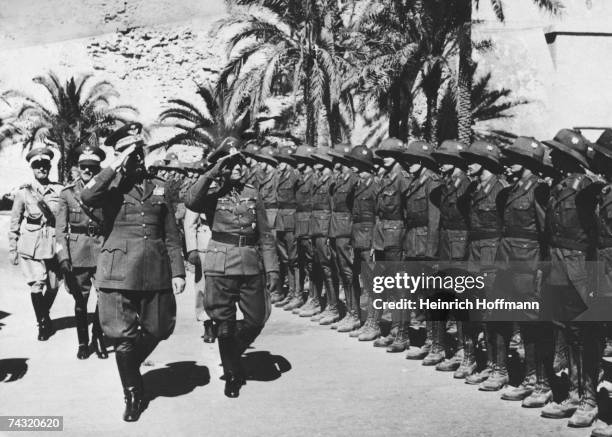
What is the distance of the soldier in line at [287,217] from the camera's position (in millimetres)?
11148

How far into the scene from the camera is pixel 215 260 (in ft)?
21.6

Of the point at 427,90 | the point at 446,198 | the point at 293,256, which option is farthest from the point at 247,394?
the point at 427,90

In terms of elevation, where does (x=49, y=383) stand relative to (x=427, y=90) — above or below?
below

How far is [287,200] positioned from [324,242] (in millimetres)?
1484

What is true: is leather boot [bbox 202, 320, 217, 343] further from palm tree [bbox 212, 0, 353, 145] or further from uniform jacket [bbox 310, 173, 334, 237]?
palm tree [bbox 212, 0, 353, 145]

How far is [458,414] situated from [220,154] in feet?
9.08

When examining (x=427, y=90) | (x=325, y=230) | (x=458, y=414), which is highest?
(x=427, y=90)

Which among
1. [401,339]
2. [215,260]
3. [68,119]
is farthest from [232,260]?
[68,119]

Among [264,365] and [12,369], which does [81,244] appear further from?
[264,365]

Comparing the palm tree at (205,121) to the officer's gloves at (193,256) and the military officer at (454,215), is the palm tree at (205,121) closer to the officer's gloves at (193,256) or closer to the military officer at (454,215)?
the officer's gloves at (193,256)

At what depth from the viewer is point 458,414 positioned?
6.04m

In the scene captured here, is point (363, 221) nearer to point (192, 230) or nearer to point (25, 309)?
point (192, 230)

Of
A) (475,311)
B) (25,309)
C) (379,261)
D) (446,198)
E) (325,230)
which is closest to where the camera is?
(475,311)

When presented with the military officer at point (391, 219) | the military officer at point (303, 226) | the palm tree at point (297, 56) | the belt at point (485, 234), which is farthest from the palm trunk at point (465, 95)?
the belt at point (485, 234)
